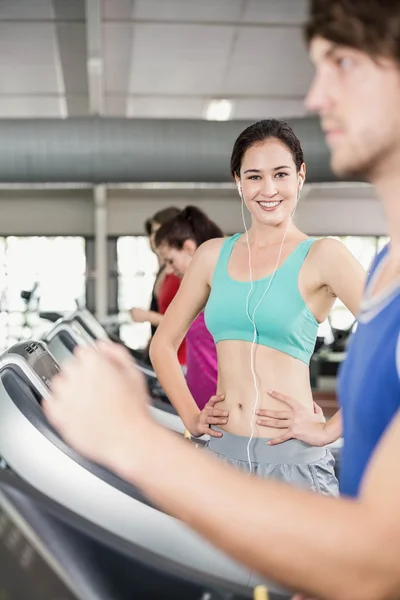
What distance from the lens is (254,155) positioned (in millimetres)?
1569

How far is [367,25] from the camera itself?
60cm

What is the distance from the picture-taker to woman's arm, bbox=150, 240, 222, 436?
1.65 m

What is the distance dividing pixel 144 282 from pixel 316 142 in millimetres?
6567

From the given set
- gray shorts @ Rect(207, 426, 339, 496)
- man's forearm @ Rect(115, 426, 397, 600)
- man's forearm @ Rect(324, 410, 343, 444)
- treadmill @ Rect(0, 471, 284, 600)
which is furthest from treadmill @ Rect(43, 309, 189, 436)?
man's forearm @ Rect(115, 426, 397, 600)

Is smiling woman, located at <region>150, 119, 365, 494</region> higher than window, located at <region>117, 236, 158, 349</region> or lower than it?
higher

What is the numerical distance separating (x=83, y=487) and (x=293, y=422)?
43 cm

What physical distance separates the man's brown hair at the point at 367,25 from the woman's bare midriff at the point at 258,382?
0.92m

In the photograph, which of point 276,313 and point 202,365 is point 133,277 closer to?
point 202,365

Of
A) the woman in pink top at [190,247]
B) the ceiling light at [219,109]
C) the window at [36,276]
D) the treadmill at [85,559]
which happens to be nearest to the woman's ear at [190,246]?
the woman in pink top at [190,247]

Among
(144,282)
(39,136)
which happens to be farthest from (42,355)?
(144,282)

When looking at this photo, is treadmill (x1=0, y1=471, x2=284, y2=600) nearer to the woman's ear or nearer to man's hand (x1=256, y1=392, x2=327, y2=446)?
man's hand (x1=256, y1=392, x2=327, y2=446)

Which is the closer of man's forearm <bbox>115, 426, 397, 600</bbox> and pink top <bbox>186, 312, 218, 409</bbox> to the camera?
man's forearm <bbox>115, 426, 397, 600</bbox>

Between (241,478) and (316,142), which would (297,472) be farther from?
(316,142)

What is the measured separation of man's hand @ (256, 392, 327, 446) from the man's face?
0.84m
